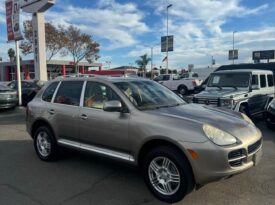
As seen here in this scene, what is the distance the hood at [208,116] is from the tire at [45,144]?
243cm

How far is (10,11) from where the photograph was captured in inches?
667

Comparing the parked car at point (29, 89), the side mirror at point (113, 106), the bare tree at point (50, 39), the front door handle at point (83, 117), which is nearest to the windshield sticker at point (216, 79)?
the front door handle at point (83, 117)

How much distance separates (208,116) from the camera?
15.2 feet

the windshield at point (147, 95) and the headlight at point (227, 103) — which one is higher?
the windshield at point (147, 95)

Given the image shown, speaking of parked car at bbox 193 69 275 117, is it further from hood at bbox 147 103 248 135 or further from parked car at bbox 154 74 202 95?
parked car at bbox 154 74 202 95

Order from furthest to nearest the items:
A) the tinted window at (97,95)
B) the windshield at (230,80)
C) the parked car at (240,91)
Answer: the windshield at (230,80)
the parked car at (240,91)
the tinted window at (97,95)

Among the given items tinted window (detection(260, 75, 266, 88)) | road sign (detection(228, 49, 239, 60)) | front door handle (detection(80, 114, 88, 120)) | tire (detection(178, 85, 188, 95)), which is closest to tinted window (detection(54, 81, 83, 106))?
front door handle (detection(80, 114, 88, 120))

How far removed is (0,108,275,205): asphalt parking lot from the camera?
14.6ft

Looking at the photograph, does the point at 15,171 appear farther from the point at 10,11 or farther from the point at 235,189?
the point at 10,11

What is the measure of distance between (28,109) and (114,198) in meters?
3.27

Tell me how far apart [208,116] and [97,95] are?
193 cm

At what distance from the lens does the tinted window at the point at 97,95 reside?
5285 millimetres

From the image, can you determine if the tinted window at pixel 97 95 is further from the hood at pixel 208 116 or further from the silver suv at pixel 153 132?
the hood at pixel 208 116

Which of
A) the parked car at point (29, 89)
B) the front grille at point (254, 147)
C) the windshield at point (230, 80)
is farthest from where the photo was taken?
the parked car at point (29, 89)
